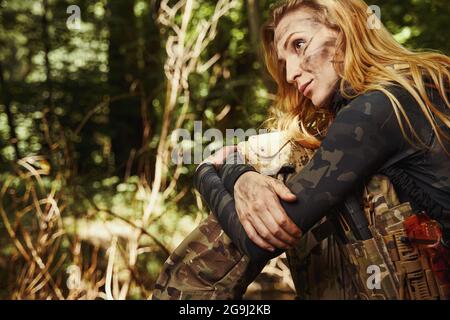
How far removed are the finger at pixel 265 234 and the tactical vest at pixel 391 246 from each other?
0.65 ft

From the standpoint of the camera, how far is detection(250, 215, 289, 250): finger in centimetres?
166

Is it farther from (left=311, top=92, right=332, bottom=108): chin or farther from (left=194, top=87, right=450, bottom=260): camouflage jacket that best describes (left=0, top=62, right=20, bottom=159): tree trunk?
(left=194, top=87, right=450, bottom=260): camouflage jacket

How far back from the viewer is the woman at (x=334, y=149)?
1606mm

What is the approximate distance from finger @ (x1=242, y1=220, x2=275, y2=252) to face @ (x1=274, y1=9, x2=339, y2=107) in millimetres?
484

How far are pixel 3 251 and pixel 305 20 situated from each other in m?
4.00

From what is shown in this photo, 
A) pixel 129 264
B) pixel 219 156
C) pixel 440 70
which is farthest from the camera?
pixel 129 264

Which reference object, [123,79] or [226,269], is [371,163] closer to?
[226,269]

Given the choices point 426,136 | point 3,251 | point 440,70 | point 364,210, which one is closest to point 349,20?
point 440,70

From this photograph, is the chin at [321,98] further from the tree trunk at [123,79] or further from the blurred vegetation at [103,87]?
the tree trunk at [123,79]

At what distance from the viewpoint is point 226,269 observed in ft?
6.09

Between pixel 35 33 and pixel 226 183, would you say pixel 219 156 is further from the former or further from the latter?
pixel 35 33

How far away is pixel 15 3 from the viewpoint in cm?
821

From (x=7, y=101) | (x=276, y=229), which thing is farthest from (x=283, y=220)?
(x=7, y=101)

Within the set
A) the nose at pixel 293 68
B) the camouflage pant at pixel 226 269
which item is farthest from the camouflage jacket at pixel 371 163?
the nose at pixel 293 68
